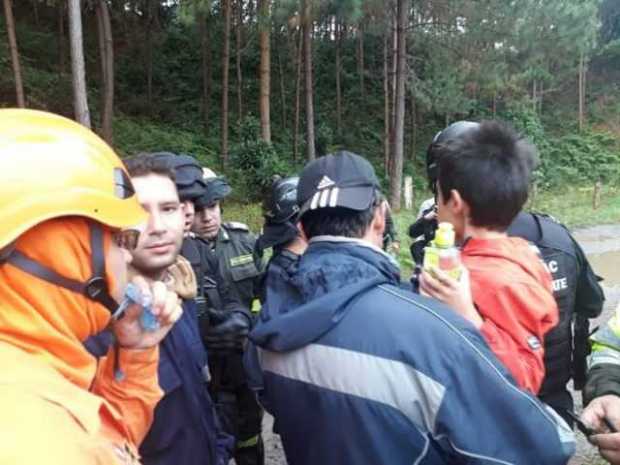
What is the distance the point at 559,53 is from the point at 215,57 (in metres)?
18.1

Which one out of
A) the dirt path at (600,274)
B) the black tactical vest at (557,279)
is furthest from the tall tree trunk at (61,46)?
the black tactical vest at (557,279)

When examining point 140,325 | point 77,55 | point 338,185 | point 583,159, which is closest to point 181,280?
point 140,325

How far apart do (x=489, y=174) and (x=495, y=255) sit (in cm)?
30

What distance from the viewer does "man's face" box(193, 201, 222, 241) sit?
3.56m

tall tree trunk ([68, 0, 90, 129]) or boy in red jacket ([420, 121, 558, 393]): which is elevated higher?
tall tree trunk ([68, 0, 90, 129])

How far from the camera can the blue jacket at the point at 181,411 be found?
6.79 feet

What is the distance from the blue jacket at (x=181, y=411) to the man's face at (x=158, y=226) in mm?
292

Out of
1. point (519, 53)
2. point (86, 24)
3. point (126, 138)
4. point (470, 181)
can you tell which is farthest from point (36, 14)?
point (470, 181)

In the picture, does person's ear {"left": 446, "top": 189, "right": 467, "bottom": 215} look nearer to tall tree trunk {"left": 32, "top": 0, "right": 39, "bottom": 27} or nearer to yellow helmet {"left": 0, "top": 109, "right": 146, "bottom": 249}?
yellow helmet {"left": 0, "top": 109, "right": 146, "bottom": 249}

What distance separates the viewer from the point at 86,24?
96.8 feet

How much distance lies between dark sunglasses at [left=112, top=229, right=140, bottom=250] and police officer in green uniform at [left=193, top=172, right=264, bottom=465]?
1.25 metres

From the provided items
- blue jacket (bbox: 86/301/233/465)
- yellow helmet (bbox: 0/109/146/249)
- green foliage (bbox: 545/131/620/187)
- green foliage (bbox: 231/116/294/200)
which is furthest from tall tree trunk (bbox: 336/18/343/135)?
yellow helmet (bbox: 0/109/146/249)

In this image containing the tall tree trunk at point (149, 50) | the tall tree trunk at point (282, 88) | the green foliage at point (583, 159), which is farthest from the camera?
the tall tree trunk at point (282, 88)

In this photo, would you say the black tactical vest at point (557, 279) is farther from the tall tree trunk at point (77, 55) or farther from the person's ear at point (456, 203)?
the tall tree trunk at point (77, 55)
